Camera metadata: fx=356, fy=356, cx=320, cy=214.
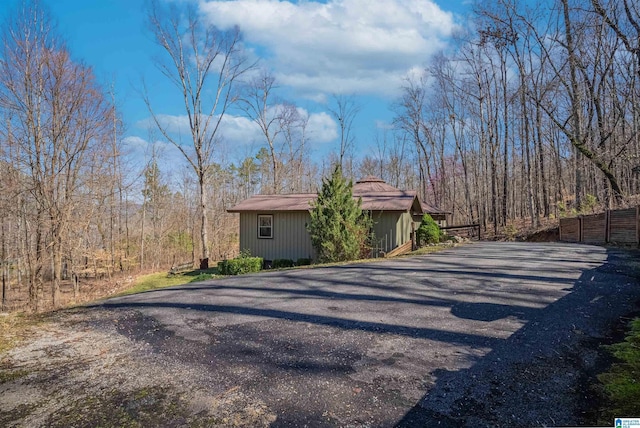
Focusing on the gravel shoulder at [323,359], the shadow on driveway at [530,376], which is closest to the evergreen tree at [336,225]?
the gravel shoulder at [323,359]

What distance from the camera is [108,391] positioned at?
2.58 meters

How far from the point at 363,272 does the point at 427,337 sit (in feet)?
14.1

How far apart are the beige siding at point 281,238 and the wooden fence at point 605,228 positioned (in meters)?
11.2

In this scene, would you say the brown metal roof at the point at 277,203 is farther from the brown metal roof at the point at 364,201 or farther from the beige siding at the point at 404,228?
the beige siding at the point at 404,228

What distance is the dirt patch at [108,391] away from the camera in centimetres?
224

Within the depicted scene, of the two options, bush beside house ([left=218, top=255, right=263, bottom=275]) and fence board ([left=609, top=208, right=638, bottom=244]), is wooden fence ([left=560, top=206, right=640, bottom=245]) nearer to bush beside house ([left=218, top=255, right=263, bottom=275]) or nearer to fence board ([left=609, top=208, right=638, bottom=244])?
fence board ([left=609, top=208, right=638, bottom=244])

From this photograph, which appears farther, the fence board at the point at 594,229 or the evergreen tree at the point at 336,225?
the fence board at the point at 594,229

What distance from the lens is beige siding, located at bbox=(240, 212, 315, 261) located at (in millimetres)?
15516

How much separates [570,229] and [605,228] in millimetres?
3009

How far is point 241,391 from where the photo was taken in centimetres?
259

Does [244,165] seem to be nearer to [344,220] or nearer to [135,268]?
[135,268]

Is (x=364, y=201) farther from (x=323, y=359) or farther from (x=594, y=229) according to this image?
(x=323, y=359)

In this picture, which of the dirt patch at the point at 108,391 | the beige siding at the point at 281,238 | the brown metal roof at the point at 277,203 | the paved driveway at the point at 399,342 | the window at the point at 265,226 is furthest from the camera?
the window at the point at 265,226

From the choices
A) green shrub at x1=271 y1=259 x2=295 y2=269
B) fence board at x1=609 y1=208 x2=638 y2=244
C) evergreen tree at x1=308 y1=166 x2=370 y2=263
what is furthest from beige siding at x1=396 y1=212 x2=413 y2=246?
fence board at x1=609 y1=208 x2=638 y2=244
